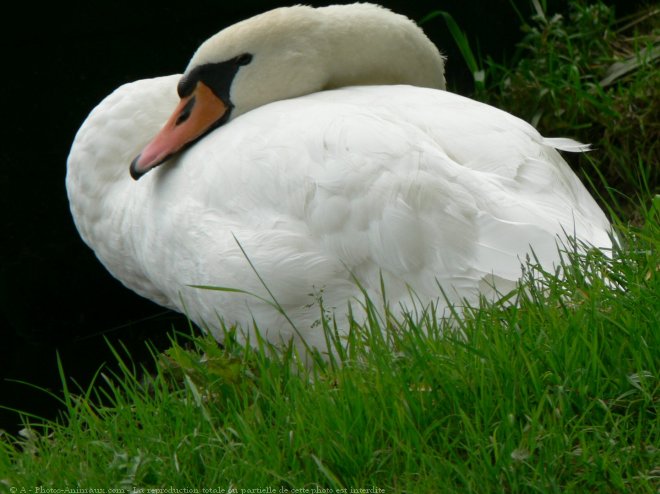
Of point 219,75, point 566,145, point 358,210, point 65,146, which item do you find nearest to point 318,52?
point 219,75

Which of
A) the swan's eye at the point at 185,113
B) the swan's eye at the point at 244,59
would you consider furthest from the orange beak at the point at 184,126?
the swan's eye at the point at 244,59

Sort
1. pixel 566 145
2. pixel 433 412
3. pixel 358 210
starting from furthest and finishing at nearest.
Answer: pixel 566 145 < pixel 358 210 < pixel 433 412

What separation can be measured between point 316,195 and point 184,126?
41.3 inches

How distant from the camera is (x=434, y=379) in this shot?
3158 mm

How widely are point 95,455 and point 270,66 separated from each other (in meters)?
2.10

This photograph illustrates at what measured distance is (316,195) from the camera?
3.99m

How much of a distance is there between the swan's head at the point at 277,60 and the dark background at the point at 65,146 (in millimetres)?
2192

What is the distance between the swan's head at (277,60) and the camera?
4.89m

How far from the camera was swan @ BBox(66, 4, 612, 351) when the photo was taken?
3.88 metres

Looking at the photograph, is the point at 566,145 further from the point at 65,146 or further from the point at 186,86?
the point at 65,146

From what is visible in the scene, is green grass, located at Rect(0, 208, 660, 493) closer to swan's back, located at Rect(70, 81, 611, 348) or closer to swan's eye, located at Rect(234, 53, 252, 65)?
swan's back, located at Rect(70, 81, 611, 348)

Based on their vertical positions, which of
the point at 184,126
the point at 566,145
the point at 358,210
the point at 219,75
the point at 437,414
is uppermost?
the point at 219,75

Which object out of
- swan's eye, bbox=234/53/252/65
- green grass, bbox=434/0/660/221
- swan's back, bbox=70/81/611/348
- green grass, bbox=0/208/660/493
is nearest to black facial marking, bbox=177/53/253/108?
swan's eye, bbox=234/53/252/65

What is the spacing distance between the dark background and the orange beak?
2158 millimetres
